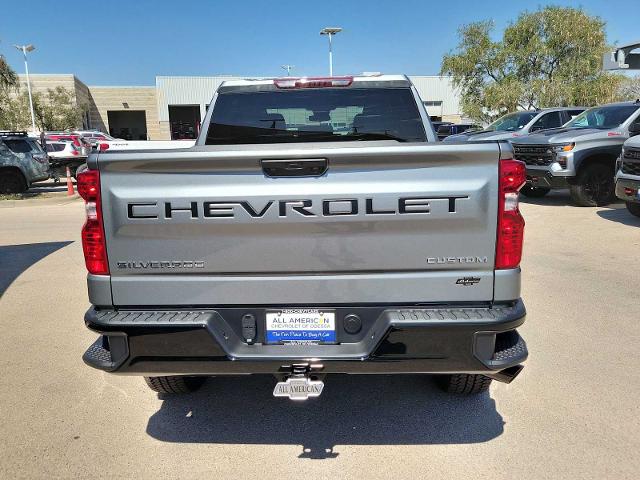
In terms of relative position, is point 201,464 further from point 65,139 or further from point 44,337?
point 65,139

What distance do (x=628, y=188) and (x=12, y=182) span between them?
16.2 meters

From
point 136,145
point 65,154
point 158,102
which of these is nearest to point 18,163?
point 65,154

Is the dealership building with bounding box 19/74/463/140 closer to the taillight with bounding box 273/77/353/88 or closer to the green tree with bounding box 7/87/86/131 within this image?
the green tree with bounding box 7/87/86/131

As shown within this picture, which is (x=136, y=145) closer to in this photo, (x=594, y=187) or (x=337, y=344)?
(x=337, y=344)

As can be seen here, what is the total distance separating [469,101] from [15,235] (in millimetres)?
24218

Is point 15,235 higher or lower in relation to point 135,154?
lower

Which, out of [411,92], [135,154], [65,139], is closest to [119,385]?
[135,154]

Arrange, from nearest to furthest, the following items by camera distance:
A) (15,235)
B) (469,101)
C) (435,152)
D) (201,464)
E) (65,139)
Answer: (435,152)
(201,464)
(15,235)
(65,139)
(469,101)

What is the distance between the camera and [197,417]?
344 centimetres

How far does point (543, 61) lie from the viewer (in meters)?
26.4

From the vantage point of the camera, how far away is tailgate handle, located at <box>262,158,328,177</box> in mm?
2574

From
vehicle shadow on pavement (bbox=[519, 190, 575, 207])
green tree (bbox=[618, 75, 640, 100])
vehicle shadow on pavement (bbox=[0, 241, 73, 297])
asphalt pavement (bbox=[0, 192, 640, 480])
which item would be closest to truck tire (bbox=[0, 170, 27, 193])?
vehicle shadow on pavement (bbox=[0, 241, 73, 297])

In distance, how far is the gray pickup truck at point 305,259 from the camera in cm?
256

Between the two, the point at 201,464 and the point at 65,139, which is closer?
the point at 201,464
